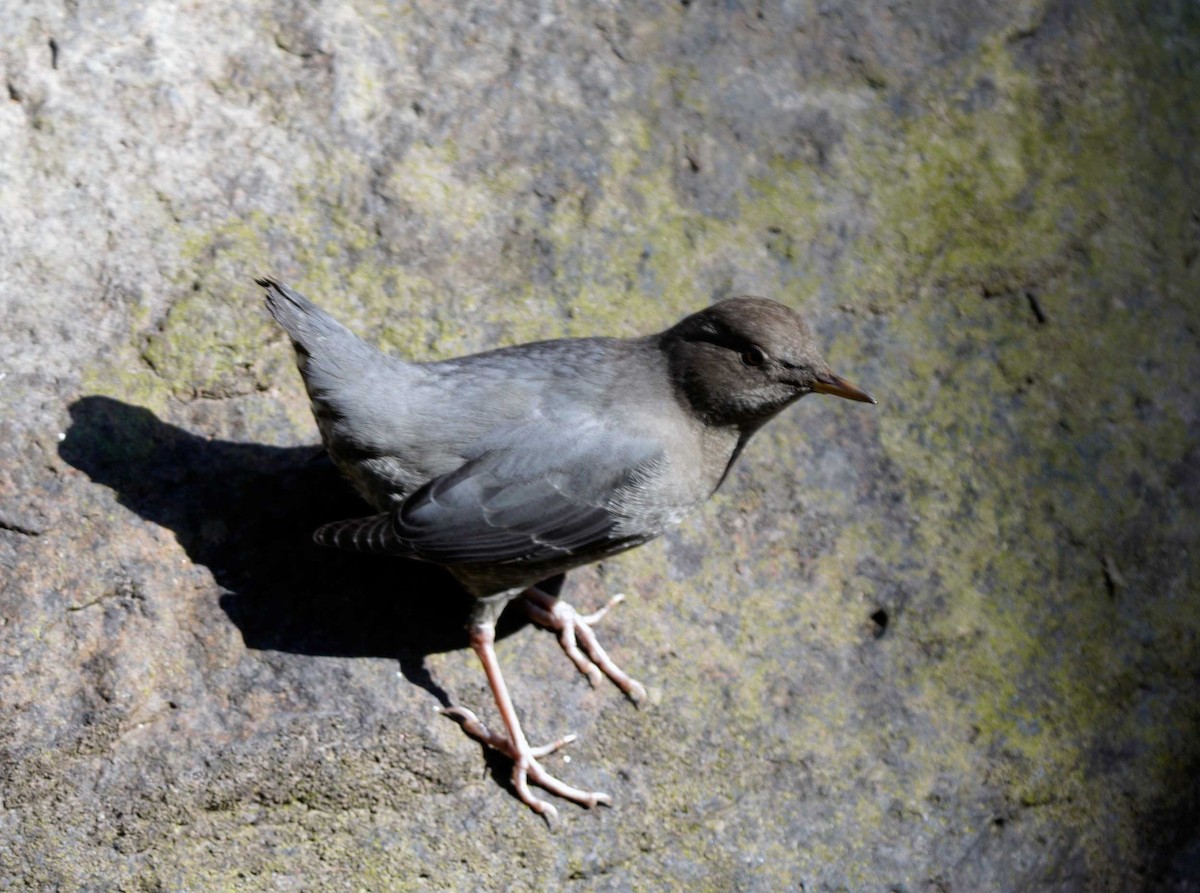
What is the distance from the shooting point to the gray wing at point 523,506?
11.6 ft

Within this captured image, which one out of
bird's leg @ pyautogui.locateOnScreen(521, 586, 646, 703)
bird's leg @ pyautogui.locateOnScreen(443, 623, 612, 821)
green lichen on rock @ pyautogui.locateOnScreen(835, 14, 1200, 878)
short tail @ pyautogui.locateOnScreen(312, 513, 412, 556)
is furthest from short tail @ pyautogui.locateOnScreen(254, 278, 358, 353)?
green lichen on rock @ pyautogui.locateOnScreen(835, 14, 1200, 878)

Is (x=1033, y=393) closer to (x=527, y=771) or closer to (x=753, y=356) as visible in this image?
(x=753, y=356)

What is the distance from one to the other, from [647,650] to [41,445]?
207cm

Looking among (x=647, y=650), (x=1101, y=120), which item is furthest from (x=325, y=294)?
(x=1101, y=120)

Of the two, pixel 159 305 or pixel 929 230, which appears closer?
pixel 159 305

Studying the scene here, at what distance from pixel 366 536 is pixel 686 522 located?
4.37 feet

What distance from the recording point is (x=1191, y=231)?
5391 mm

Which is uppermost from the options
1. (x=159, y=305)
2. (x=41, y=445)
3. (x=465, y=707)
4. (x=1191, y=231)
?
(x=1191, y=231)

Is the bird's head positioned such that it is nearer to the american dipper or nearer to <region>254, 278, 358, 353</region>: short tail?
the american dipper

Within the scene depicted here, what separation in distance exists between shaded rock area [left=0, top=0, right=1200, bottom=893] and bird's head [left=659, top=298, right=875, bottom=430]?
822mm

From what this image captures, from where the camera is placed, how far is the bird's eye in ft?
11.9

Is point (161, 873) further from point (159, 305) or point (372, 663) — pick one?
point (159, 305)

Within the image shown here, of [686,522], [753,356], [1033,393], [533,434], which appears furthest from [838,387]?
[1033,393]

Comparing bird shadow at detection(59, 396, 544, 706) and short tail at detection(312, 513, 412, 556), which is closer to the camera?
short tail at detection(312, 513, 412, 556)
